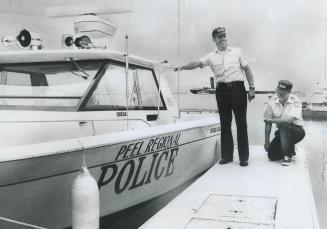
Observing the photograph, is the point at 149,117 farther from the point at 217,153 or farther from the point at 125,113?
the point at 217,153

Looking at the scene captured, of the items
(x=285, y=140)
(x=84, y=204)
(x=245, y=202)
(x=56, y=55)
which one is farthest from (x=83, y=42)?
(x=285, y=140)

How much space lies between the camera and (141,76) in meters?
5.30

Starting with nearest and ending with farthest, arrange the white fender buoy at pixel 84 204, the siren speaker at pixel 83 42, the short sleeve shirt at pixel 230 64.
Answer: the white fender buoy at pixel 84 204 < the siren speaker at pixel 83 42 < the short sleeve shirt at pixel 230 64

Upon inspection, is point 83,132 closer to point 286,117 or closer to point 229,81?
point 229,81

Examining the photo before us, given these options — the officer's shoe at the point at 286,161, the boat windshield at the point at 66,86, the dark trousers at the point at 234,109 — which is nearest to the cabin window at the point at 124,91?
the boat windshield at the point at 66,86

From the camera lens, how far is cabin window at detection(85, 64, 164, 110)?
4.50m

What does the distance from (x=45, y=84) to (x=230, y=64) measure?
2145mm

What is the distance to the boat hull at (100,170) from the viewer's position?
3.11m

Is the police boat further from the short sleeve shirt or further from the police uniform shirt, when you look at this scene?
the police uniform shirt

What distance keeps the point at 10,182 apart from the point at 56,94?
1.60 metres

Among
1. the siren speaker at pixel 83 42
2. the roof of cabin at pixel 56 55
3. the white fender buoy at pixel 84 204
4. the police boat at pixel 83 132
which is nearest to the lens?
the white fender buoy at pixel 84 204

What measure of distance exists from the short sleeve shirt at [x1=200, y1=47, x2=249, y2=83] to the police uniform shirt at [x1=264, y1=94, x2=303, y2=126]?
568 millimetres

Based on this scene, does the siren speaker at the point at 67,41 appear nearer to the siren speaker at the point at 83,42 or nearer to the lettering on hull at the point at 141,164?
the siren speaker at the point at 83,42

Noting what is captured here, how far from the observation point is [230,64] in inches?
202
